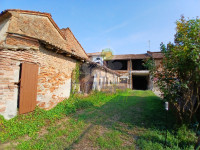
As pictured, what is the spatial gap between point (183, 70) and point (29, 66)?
17.7 ft

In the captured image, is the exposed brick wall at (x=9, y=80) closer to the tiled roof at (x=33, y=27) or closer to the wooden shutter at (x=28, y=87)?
the wooden shutter at (x=28, y=87)

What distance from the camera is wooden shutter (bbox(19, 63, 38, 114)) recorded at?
4074 mm

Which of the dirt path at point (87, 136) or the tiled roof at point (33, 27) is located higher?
the tiled roof at point (33, 27)

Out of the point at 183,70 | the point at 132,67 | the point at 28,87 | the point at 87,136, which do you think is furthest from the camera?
the point at 132,67

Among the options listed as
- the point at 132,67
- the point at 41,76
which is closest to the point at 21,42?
the point at 41,76

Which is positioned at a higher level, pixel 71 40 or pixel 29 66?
pixel 71 40

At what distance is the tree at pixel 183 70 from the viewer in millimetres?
2828

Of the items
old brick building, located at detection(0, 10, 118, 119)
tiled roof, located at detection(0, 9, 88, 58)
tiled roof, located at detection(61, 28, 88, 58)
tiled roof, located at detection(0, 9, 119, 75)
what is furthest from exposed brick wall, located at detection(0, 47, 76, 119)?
tiled roof, located at detection(61, 28, 88, 58)

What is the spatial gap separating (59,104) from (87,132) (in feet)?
9.43

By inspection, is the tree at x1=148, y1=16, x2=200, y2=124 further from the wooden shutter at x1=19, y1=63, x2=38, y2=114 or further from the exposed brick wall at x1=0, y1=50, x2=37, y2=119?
the exposed brick wall at x1=0, y1=50, x2=37, y2=119

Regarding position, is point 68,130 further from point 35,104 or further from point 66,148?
point 35,104

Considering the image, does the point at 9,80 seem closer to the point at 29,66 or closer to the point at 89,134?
the point at 29,66

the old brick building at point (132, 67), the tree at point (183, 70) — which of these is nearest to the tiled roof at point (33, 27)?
the tree at point (183, 70)

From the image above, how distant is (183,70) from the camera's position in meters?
3.09
